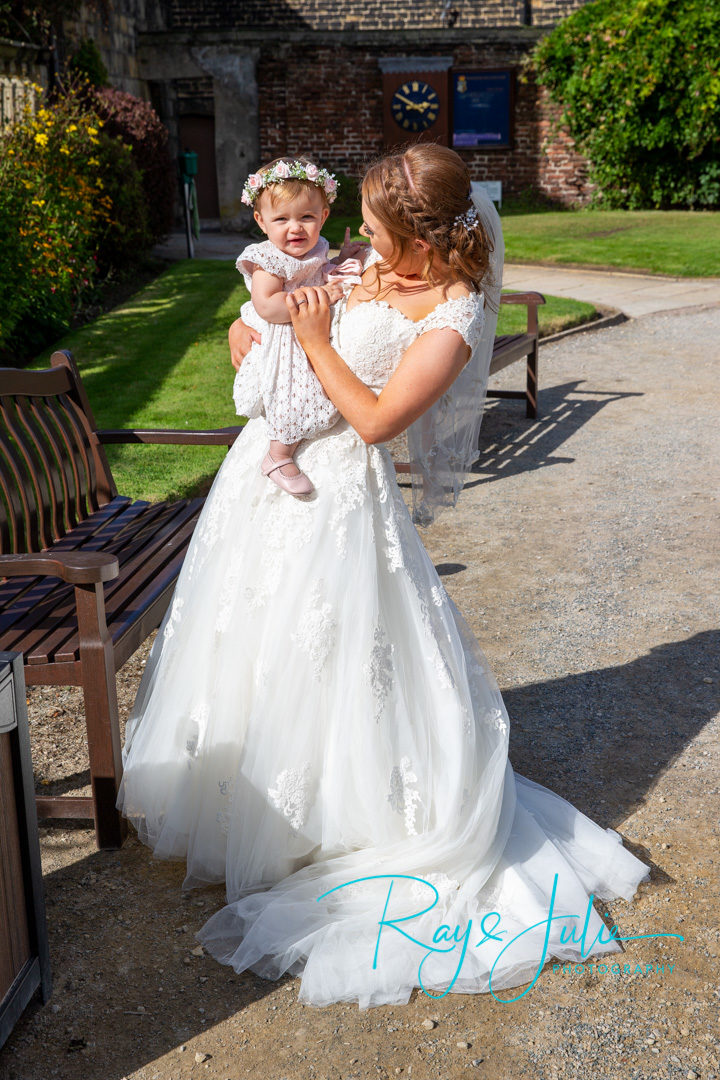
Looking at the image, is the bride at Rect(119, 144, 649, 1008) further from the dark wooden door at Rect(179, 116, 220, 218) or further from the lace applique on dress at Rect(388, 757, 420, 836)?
the dark wooden door at Rect(179, 116, 220, 218)

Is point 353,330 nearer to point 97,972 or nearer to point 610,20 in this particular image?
point 97,972

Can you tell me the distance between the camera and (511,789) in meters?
2.79

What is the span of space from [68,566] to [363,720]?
0.88 metres

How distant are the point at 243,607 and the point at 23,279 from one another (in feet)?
25.7

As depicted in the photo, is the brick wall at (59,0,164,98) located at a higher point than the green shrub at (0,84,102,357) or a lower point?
higher

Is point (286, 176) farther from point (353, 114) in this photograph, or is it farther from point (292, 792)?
point (353, 114)

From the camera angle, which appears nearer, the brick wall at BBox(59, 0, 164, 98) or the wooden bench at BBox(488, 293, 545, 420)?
the wooden bench at BBox(488, 293, 545, 420)

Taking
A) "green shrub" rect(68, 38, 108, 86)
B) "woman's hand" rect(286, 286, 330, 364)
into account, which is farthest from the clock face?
"woman's hand" rect(286, 286, 330, 364)

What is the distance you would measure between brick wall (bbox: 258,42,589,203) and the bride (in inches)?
796

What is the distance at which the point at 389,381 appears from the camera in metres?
2.41

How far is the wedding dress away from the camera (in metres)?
2.47

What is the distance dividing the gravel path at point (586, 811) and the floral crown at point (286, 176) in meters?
1.86

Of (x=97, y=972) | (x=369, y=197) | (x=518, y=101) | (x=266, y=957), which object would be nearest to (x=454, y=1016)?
(x=266, y=957)

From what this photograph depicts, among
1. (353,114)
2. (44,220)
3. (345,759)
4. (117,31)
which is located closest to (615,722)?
(345,759)
